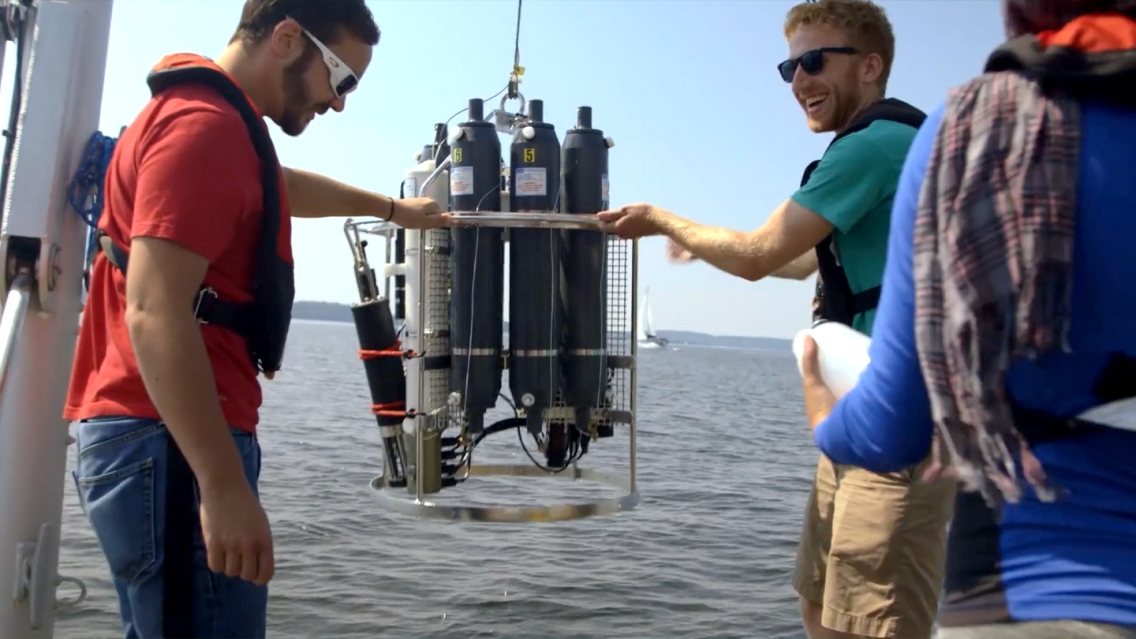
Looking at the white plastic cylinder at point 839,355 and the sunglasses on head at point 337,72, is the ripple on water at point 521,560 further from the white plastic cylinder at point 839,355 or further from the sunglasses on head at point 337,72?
the white plastic cylinder at point 839,355

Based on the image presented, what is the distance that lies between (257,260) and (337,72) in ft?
1.79

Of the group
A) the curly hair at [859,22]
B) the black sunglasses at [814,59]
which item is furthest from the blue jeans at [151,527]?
the curly hair at [859,22]

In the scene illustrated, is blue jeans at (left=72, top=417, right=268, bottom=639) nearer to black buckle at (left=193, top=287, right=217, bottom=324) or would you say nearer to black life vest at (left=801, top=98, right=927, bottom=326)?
black buckle at (left=193, top=287, right=217, bottom=324)

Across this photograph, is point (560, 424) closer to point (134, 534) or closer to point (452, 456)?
point (452, 456)

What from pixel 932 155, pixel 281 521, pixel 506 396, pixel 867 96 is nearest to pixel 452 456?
pixel 506 396

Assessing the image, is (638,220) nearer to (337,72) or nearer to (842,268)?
(842,268)

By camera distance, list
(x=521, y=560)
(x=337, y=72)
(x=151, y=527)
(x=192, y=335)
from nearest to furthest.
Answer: (x=192, y=335) → (x=151, y=527) → (x=337, y=72) → (x=521, y=560)

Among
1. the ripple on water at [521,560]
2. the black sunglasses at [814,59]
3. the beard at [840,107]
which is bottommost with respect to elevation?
the ripple on water at [521,560]

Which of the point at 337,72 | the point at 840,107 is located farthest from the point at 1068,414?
the point at 840,107

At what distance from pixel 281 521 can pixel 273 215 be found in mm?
9906

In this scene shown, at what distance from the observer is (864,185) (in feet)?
9.48

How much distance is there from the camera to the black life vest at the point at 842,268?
9.86 ft

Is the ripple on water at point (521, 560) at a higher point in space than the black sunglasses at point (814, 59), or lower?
lower

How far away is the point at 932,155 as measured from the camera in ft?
4.98
